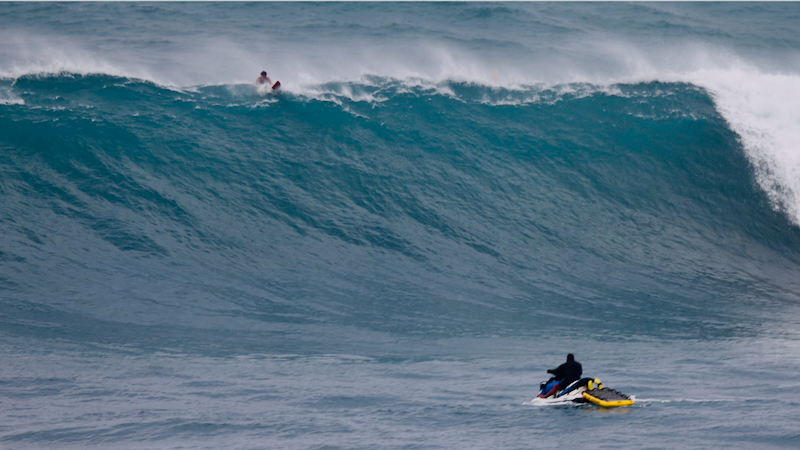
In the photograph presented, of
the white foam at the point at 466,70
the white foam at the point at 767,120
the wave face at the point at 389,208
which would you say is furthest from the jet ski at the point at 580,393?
the white foam at the point at 466,70

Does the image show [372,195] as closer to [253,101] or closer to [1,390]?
[253,101]

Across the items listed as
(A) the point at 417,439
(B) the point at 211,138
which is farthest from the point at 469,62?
(A) the point at 417,439

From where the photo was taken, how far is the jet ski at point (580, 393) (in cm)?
1123

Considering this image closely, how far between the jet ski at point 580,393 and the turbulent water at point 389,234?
30cm

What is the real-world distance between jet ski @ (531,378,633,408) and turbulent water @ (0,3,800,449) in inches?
12.0

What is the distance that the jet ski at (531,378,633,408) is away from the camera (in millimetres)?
11234

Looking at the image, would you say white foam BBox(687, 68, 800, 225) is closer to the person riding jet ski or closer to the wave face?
the wave face

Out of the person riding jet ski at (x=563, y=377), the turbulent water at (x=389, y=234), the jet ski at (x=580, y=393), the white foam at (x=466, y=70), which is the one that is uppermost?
the white foam at (x=466, y=70)

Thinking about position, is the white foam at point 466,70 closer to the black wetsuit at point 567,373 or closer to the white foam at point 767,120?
the white foam at point 767,120

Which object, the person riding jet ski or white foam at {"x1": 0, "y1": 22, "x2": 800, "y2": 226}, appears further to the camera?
white foam at {"x1": 0, "y1": 22, "x2": 800, "y2": 226}

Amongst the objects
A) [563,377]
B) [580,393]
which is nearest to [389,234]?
[563,377]

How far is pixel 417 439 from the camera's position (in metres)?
10.1

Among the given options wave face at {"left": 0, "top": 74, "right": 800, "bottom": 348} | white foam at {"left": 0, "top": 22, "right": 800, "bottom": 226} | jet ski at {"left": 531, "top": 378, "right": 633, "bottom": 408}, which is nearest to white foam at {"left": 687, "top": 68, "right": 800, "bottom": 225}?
white foam at {"left": 0, "top": 22, "right": 800, "bottom": 226}

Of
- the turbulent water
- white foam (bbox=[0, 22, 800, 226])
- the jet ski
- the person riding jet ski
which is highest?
white foam (bbox=[0, 22, 800, 226])
